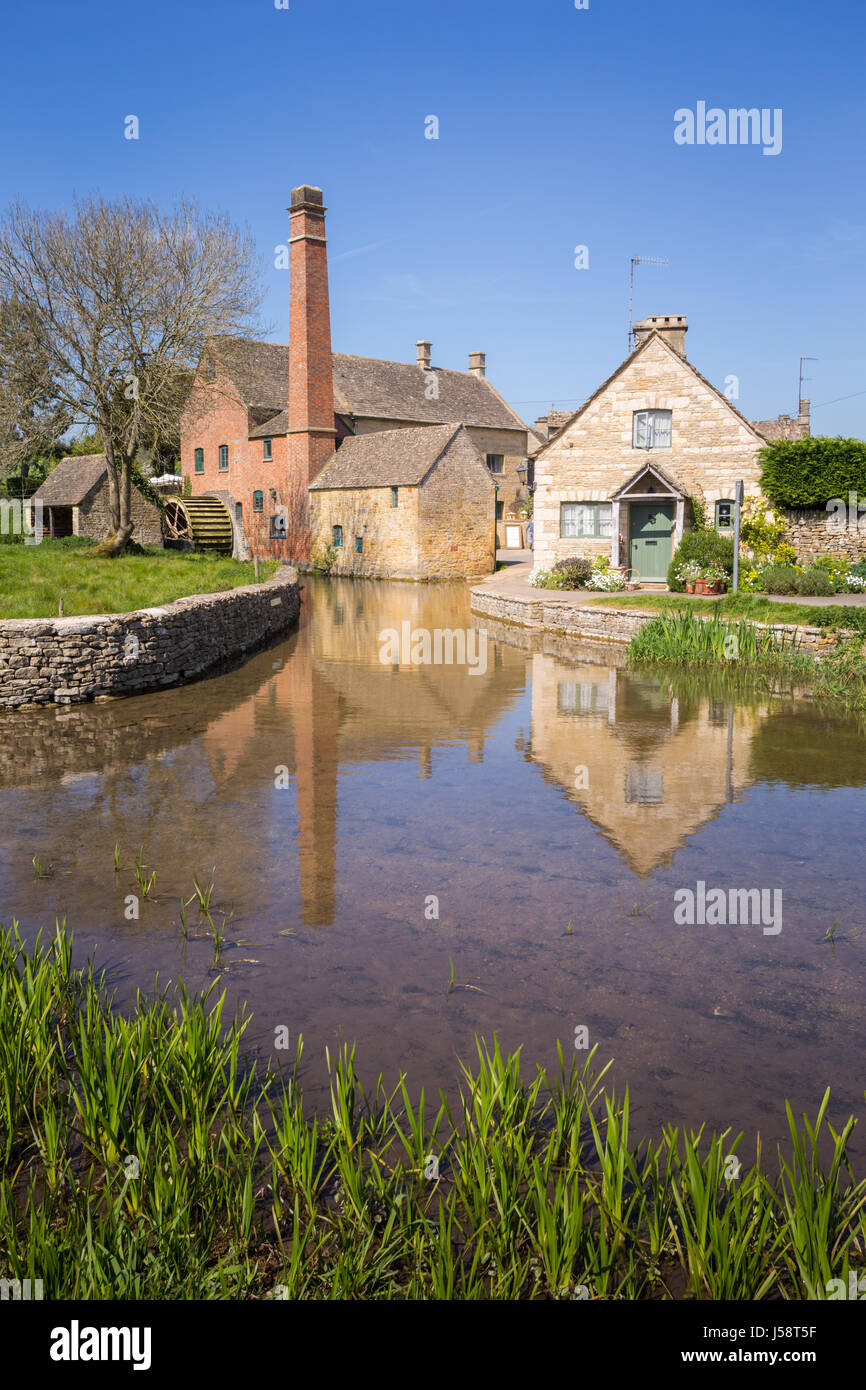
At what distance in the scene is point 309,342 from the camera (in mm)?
40156

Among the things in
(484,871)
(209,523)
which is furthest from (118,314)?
(484,871)

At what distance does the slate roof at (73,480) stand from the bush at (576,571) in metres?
23.4

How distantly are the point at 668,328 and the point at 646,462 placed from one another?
396cm

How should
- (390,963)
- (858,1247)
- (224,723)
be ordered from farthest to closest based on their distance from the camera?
1. (224,723)
2. (390,963)
3. (858,1247)

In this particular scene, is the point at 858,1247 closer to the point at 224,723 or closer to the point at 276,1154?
the point at 276,1154

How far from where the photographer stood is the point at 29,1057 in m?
4.35

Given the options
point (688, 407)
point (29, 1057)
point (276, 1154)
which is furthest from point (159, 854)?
point (688, 407)

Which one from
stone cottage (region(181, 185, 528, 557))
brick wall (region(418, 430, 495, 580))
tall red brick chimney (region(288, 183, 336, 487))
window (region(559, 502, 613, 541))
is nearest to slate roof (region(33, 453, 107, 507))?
stone cottage (region(181, 185, 528, 557))

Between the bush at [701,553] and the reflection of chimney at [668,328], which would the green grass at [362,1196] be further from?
the reflection of chimney at [668,328]

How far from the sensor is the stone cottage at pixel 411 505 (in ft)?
127

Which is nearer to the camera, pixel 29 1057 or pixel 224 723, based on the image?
pixel 29 1057

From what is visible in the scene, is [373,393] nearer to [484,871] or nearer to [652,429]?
[652,429]

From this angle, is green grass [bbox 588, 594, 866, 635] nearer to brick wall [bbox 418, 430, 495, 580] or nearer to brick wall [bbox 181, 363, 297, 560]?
brick wall [bbox 418, 430, 495, 580]
